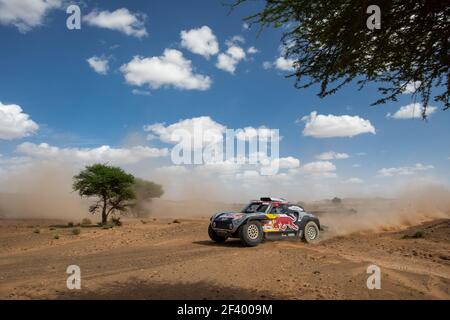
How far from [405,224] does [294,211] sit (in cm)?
1755

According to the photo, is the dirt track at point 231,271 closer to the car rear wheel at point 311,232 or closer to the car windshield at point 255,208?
the car windshield at point 255,208

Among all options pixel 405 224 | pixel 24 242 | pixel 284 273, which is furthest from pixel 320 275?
pixel 405 224

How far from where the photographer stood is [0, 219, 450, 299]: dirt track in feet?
24.6

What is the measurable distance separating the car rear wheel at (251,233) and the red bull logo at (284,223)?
888 mm

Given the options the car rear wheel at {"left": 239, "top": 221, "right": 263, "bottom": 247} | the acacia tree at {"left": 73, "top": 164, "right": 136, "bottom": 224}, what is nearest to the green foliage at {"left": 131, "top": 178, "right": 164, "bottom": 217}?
the acacia tree at {"left": 73, "top": 164, "right": 136, "bottom": 224}

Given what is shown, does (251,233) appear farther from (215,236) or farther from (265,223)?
(215,236)

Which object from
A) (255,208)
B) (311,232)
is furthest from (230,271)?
(311,232)

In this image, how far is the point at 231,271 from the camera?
9.45 meters

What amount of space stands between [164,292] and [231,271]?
242cm

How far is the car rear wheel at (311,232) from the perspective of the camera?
51.3 feet

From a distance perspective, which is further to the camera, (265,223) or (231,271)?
(265,223)

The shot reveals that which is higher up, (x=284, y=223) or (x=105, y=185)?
(x=105, y=185)

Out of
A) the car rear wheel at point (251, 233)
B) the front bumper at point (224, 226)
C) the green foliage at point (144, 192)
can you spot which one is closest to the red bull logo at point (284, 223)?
the car rear wheel at point (251, 233)
